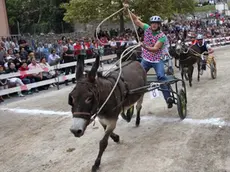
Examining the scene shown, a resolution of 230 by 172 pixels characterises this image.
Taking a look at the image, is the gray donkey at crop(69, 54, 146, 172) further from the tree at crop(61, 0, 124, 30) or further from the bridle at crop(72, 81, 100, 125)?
the tree at crop(61, 0, 124, 30)

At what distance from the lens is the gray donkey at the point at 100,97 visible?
4621 millimetres

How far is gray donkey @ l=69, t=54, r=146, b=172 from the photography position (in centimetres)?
462

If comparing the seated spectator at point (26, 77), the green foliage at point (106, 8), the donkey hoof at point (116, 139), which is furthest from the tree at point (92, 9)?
the donkey hoof at point (116, 139)

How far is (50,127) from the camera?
7.98 m

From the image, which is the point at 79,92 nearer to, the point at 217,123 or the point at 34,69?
the point at 217,123

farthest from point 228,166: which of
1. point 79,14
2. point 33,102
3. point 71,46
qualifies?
point 79,14

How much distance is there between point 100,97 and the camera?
16.5ft

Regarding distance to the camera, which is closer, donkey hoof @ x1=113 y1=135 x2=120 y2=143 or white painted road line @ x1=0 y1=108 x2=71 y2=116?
donkey hoof @ x1=113 y1=135 x2=120 y2=143

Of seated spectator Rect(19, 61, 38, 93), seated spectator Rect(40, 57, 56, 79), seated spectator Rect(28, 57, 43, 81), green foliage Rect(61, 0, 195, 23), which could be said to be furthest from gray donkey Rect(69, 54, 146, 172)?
green foliage Rect(61, 0, 195, 23)

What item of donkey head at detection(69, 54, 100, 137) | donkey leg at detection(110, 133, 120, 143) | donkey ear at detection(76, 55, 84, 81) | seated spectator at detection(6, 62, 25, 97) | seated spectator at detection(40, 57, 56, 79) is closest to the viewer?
donkey head at detection(69, 54, 100, 137)

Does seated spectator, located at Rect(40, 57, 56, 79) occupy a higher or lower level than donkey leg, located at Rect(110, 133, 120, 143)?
higher

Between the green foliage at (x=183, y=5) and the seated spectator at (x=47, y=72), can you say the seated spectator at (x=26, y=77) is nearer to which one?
the seated spectator at (x=47, y=72)

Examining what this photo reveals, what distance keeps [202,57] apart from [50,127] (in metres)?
7.27

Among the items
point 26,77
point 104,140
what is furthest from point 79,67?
point 26,77
